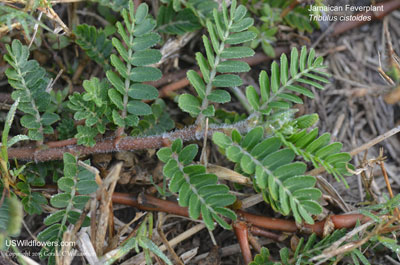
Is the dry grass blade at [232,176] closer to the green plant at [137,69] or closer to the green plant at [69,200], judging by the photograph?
the green plant at [137,69]

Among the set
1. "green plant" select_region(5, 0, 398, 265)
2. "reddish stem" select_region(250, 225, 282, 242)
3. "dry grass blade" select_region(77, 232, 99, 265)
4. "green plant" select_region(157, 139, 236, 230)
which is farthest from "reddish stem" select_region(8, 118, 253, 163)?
"reddish stem" select_region(250, 225, 282, 242)

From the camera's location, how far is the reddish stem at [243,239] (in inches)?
88.1

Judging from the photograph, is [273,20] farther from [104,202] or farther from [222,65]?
[104,202]

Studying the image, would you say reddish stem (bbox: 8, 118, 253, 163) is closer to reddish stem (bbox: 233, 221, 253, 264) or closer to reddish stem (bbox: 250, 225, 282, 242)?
reddish stem (bbox: 233, 221, 253, 264)

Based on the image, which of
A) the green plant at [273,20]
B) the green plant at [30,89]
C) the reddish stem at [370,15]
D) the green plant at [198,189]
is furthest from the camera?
the reddish stem at [370,15]

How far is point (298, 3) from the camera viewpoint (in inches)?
115

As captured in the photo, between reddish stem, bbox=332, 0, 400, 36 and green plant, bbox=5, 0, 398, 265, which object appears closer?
green plant, bbox=5, 0, 398, 265

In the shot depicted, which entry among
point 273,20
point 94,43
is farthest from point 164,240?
point 273,20

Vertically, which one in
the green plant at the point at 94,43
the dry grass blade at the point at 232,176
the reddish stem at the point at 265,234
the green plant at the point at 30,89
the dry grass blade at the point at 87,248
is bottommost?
the reddish stem at the point at 265,234

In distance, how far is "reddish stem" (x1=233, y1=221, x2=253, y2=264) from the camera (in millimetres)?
2238

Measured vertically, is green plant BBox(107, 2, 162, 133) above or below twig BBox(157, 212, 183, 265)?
above

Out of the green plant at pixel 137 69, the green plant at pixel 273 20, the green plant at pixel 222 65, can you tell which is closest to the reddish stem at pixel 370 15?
the green plant at pixel 273 20

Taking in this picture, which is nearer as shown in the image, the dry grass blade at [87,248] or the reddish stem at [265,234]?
the dry grass blade at [87,248]

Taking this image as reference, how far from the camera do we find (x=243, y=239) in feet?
7.41
